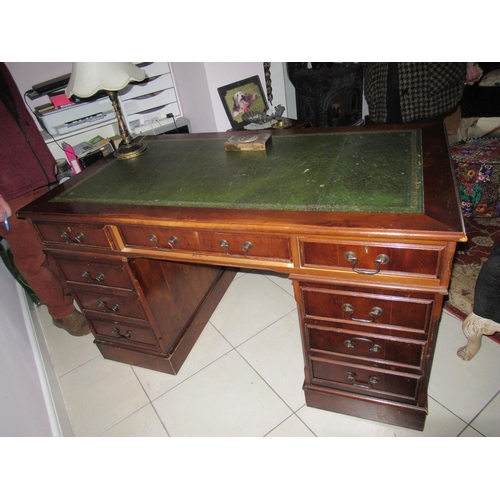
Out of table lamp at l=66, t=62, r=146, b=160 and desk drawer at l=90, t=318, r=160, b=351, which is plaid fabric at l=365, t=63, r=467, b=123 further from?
desk drawer at l=90, t=318, r=160, b=351

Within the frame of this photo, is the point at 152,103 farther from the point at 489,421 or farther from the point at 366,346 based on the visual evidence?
the point at 489,421

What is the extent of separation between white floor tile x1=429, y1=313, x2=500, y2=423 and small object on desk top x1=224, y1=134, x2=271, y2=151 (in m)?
1.25

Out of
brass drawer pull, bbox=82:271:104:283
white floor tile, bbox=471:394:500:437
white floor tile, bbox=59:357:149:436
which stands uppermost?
brass drawer pull, bbox=82:271:104:283

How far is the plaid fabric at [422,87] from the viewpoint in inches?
68.5

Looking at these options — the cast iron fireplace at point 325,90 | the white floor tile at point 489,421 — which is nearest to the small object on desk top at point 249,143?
the white floor tile at point 489,421

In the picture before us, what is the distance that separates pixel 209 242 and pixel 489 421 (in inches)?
50.1

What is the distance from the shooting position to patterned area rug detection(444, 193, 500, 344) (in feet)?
6.06

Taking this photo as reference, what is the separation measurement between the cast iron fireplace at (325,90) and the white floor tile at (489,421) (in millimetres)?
2497

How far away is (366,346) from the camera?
1.19 m

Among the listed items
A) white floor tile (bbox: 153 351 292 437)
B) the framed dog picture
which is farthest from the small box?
white floor tile (bbox: 153 351 292 437)

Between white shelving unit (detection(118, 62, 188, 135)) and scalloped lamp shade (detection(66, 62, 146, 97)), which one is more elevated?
scalloped lamp shade (detection(66, 62, 146, 97))

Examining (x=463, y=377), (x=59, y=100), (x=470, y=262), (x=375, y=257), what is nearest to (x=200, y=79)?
(x=59, y=100)

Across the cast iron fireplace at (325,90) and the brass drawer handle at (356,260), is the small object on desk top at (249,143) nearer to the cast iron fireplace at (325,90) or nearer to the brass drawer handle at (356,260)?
the brass drawer handle at (356,260)

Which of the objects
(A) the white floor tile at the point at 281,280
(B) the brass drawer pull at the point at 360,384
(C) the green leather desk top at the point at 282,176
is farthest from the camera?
(A) the white floor tile at the point at 281,280
